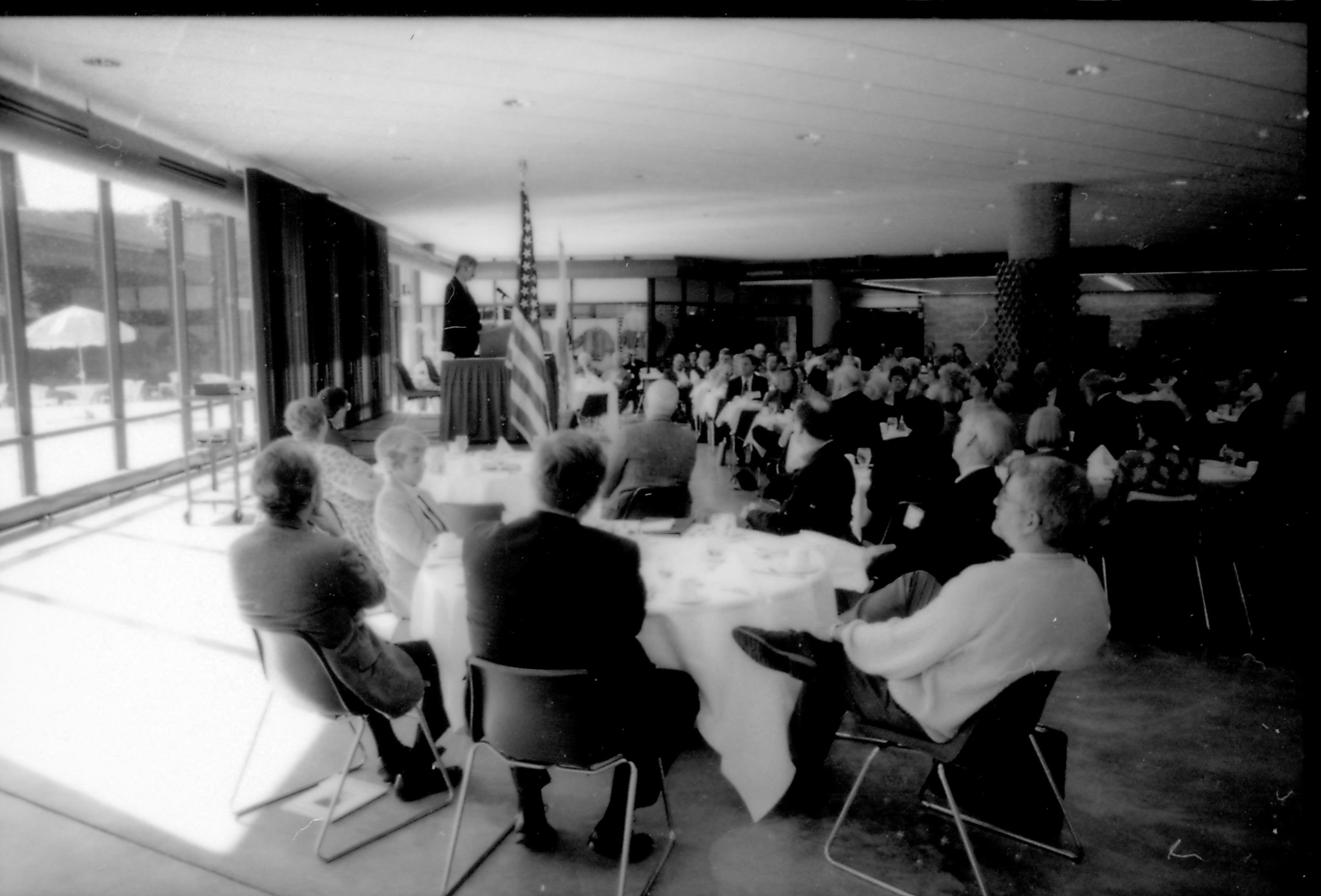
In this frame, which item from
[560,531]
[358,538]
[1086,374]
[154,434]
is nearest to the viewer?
[560,531]

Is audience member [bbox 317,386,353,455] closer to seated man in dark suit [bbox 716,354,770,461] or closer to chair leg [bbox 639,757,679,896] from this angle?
chair leg [bbox 639,757,679,896]

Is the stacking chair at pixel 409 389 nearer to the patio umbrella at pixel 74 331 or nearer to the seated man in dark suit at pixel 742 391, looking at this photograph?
the seated man in dark suit at pixel 742 391

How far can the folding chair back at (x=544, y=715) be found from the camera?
7.06 feet

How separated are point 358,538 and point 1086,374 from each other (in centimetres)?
493

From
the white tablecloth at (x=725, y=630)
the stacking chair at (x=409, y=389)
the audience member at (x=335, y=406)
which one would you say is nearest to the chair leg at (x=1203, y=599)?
the white tablecloth at (x=725, y=630)

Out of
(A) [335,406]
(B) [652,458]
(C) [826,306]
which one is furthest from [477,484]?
(C) [826,306]

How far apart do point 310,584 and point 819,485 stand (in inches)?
95.2

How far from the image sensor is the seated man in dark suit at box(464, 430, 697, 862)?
2.16m

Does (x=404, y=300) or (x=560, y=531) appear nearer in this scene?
(x=560, y=531)

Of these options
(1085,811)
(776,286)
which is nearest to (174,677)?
(1085,811)

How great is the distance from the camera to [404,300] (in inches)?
742

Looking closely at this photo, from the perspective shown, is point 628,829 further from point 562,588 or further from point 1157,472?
point 1157,472

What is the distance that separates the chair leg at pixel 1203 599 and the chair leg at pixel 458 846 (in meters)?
3.74

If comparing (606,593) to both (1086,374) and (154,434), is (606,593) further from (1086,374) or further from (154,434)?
(154,434)
